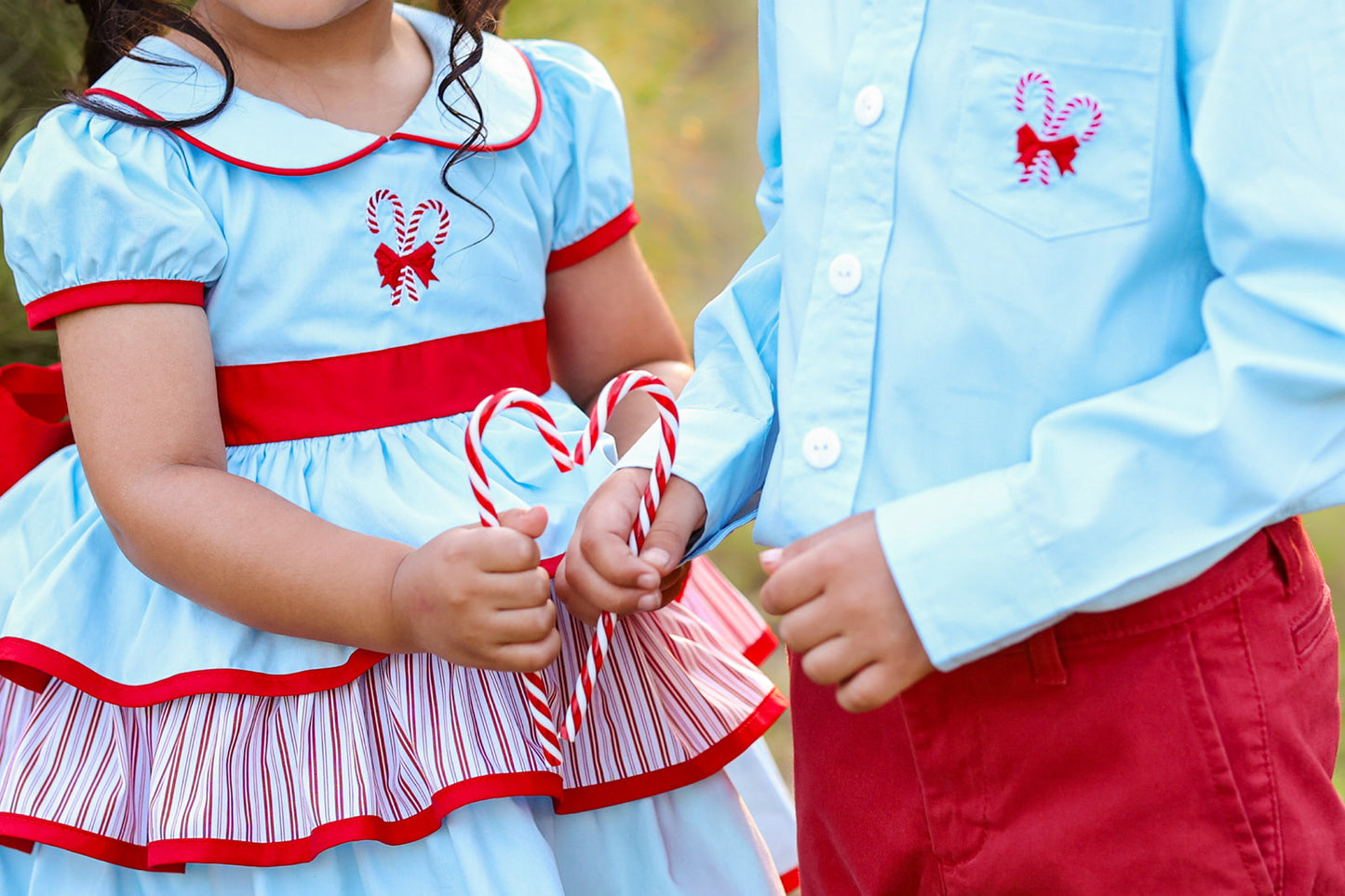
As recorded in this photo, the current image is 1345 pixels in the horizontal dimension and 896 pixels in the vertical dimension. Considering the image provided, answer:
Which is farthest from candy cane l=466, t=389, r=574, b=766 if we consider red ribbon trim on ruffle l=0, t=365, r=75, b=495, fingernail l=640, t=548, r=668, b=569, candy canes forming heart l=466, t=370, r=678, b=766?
red ribbon trim on ruffle l=0, t=365, r=75, b=495

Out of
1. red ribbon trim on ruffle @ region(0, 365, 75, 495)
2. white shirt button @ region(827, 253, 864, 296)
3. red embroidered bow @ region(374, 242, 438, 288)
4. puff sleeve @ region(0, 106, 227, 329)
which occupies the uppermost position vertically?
white shirt button @ region(827, 253, 864, 296)

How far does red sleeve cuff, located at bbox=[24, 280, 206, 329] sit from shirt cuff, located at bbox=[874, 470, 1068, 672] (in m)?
0.54

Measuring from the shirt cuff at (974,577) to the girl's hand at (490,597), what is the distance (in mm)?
233

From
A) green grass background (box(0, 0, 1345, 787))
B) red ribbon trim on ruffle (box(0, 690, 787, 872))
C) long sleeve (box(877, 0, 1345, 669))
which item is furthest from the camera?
green grass background (box(0, 0, 1345, 787))

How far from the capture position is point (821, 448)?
0.75 metres

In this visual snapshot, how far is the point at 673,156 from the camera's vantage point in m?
2.51

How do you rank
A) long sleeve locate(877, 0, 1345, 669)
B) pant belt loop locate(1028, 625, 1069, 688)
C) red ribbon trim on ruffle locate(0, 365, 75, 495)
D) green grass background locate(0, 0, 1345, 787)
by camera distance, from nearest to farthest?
long sleeve locate(877, 0, 1345, 669), pant belt loop locate(1028, 625, 1069, 688), red ribbon trim on ruffle locate(0, 365, 75, 495), green grass background locate(0, 0, 1345, 787)

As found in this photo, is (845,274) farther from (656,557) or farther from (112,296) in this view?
(112,296)

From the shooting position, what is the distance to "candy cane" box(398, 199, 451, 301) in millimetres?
973

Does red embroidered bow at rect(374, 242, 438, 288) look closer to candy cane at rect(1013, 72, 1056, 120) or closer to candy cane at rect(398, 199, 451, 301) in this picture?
candy cane at rect(398, 199, 451, 301)

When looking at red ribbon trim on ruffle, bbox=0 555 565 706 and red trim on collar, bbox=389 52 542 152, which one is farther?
red trim on collar, bbox=389 52 542 152

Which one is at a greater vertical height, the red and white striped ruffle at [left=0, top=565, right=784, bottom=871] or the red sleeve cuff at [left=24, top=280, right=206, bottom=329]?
the red sleeve cuff at [left=24, top=280, right=206, bottom=329]

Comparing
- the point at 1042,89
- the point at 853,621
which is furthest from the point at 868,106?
the point at 853,621

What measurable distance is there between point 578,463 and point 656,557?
0.33 ft
